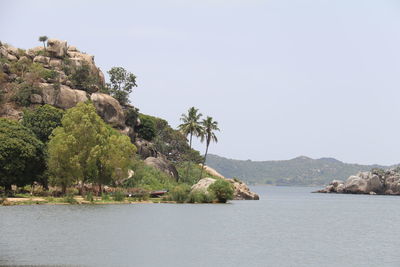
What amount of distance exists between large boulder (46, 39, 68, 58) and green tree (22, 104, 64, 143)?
1638 inches

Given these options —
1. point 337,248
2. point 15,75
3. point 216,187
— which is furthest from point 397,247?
point 15,75

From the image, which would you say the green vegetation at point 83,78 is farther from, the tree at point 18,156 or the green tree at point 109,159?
the tree at point 18,156

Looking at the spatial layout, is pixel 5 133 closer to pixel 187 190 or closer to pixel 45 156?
pixel 45 156

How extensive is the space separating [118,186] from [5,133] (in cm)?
2813

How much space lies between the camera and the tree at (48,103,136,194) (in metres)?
79.4

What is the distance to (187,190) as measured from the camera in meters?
91.6

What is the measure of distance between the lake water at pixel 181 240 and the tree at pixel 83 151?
15054 mm

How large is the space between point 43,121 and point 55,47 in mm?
46969

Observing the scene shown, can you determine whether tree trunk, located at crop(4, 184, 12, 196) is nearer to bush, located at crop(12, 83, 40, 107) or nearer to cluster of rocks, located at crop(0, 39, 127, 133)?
→ cluster of rocks, located at crop(0, 39, 127, 133)

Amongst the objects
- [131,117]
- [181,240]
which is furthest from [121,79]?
[181,240]

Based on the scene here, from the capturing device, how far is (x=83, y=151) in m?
80.9

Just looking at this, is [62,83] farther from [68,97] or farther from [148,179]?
[148,179]

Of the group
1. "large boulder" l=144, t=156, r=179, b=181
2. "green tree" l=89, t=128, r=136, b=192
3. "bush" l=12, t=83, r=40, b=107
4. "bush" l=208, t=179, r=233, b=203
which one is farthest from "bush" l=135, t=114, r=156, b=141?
"bush" l=208, t=179, r=233, b=203

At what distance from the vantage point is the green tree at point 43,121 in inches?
3693
